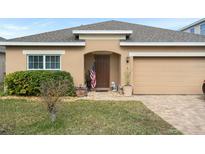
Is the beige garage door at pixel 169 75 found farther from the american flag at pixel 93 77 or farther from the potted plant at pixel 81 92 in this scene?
the potted plant at pixel 81 92

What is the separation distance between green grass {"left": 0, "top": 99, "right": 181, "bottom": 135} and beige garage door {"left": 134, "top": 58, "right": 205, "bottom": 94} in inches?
203

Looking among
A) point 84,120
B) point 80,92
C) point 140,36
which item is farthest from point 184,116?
point 140,36

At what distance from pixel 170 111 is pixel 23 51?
974 centimetres

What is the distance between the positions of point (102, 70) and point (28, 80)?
5278 mm

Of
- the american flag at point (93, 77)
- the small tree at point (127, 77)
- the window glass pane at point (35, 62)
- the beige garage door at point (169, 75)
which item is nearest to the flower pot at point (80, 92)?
the american flag at point (93, 77)

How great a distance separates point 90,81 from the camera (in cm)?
1755

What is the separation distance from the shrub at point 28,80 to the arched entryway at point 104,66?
3.18 metres

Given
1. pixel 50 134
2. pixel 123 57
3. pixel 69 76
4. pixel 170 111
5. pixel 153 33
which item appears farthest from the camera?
pixel 153 33

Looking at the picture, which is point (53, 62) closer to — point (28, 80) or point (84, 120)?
point (28, 80)

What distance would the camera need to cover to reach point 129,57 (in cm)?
1639

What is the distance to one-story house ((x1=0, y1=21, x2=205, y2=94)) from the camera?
16.1m

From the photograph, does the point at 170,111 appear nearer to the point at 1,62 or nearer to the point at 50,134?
the point at 50,134

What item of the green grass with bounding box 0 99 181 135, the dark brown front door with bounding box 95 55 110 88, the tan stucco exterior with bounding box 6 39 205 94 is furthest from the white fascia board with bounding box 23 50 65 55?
the green grass with bounding box 0 99 181 135
